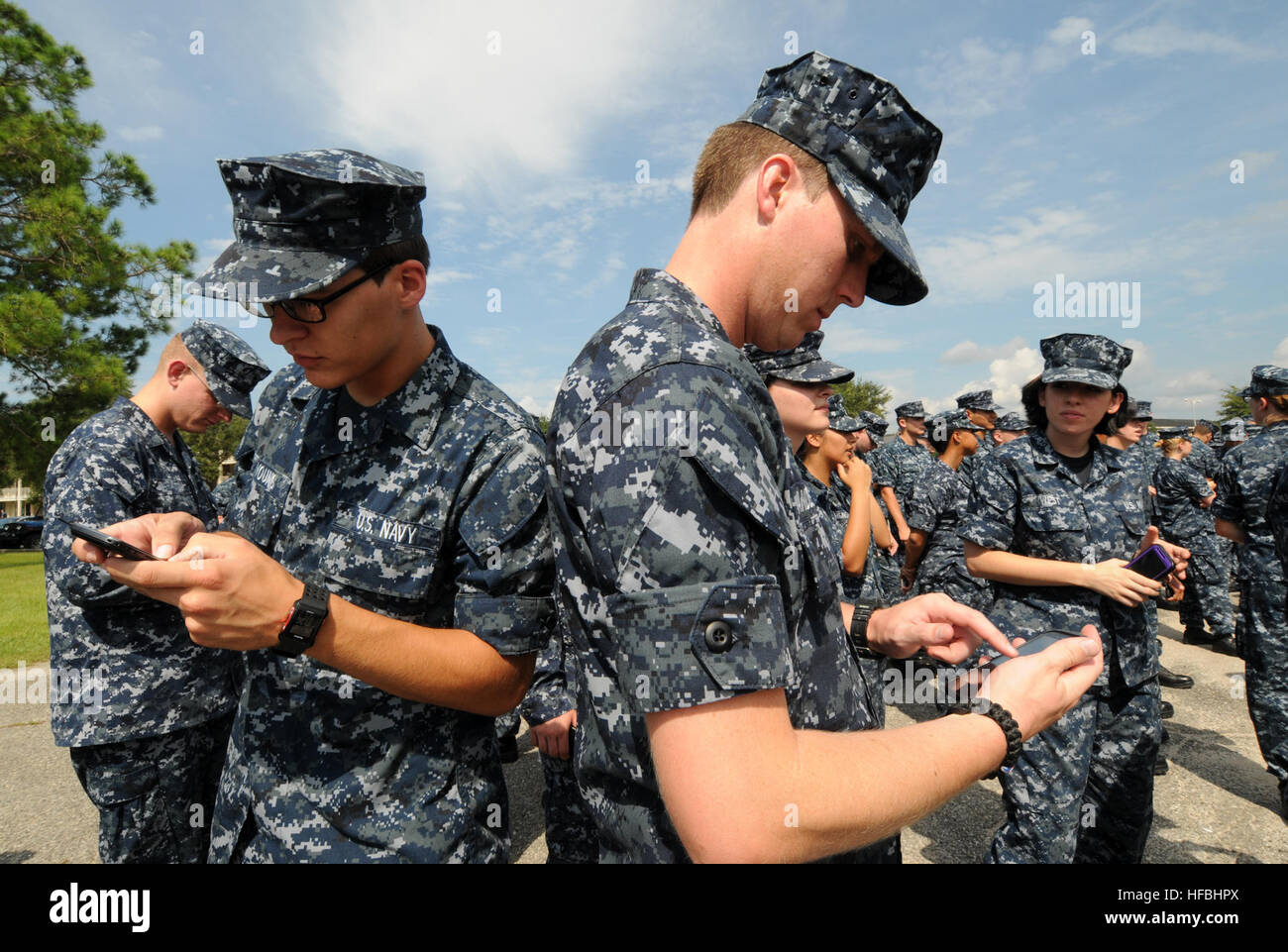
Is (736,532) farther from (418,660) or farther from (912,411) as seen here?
(912,411)

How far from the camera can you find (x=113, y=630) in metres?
2.81

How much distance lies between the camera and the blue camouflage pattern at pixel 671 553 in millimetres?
945

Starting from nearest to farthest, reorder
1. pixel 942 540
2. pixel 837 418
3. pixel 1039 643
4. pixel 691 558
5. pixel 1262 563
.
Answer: pixel 691 558 → pixel 1039 643 → pixel 837 418 → pixel 1262 563 → pixel 942 540

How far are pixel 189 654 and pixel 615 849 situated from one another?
2.40m

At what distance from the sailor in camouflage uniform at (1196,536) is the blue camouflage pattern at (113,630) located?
32.3 ft

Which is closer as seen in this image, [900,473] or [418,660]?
[418,660]

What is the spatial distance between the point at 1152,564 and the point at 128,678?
4282 millimetres

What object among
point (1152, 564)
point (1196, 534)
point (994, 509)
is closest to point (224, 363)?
point (994, 509)

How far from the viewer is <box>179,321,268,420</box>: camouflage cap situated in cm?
338

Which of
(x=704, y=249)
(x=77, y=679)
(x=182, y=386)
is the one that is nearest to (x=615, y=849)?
(x=704, y=249)

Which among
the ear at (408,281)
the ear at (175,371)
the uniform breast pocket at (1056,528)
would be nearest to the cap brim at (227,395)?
the ear at (175,371)

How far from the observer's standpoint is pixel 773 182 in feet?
4.09

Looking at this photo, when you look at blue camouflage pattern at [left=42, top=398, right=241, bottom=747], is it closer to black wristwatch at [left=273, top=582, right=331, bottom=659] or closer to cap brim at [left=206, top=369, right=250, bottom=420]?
cap brim at [left=206, top=369, right=250, bottom=420]
